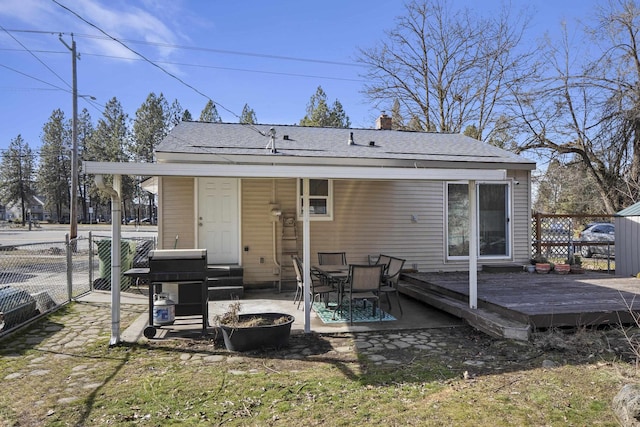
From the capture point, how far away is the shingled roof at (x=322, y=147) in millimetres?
7645

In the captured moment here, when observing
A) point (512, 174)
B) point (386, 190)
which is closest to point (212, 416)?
point (386, 190)

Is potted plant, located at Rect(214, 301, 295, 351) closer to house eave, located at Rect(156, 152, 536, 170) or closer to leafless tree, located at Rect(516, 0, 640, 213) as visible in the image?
house eave, located at Rect(156, 152, 536, 170)

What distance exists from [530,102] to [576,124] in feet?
6.41

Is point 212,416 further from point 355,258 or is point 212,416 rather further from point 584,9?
point 584,9

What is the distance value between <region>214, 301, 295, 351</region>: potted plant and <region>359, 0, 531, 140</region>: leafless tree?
57.3 ft

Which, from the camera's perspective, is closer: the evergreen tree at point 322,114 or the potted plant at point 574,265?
the potted plant at point 574,265

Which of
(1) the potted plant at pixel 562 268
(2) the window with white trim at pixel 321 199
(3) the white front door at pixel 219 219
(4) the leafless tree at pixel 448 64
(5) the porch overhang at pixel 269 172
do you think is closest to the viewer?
(5) the porch overhang at pixel 269 172

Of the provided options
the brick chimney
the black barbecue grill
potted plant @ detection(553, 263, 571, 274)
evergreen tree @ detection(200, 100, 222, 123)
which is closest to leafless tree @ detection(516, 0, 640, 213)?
potted plant @ detection(553, 263, 571, 274)

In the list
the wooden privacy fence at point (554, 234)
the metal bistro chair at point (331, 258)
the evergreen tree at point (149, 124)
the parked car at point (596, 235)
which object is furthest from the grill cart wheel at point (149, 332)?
the evergreen tree at point (149, 124)

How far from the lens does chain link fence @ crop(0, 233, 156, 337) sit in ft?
17.7

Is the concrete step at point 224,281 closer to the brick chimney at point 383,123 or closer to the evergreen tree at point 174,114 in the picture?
the brick chimney at point 383,123

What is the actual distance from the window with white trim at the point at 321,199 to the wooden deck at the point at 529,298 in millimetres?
2101

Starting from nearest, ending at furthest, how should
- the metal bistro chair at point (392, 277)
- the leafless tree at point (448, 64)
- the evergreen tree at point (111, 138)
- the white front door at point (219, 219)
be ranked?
1. the metal bistro chair at point (392, 277)
2. the white front door at point (219, 219)
3. the leafless tree at point (448, 64)
4. the evergreen tree at point (111, 138)

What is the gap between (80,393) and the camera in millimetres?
3434
